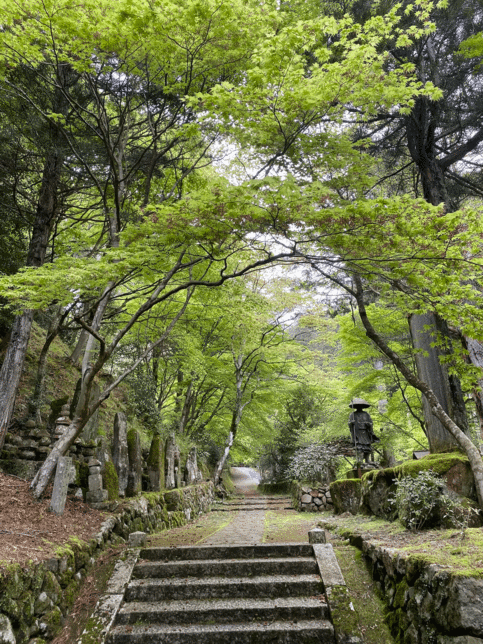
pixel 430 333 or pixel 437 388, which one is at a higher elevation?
pixel 430 333

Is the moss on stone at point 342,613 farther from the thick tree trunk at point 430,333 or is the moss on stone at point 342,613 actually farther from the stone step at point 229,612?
the thick tree trunk at point 430,333

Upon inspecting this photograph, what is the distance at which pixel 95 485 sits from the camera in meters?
6.09

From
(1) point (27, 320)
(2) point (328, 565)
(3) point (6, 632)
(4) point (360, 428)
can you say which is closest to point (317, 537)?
(2) point (328, 565)

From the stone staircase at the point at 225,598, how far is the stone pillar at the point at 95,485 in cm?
117

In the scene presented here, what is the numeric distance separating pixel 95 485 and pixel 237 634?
3.29 metres

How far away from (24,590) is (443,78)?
1060cm

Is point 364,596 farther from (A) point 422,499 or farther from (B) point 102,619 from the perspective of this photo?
(B) point 102,619

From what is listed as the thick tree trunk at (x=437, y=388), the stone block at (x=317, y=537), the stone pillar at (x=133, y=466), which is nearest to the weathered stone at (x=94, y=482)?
the stone pillar at (x=133, y=466)

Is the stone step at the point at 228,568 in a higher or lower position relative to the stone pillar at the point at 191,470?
lower

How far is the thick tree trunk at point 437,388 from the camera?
6547 millimetres

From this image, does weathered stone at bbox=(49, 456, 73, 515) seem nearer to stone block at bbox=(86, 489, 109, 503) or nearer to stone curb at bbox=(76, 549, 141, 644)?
stone block at bbox=(86, 489, 109, 503)

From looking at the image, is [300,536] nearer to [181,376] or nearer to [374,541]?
[374,541]

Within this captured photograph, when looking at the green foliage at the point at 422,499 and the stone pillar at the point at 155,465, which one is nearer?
the green foliage at the point at 422,499

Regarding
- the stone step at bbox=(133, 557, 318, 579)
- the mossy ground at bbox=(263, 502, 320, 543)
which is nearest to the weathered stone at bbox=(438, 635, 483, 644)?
the stone step at bbox=(133, 557, 318, 579)
